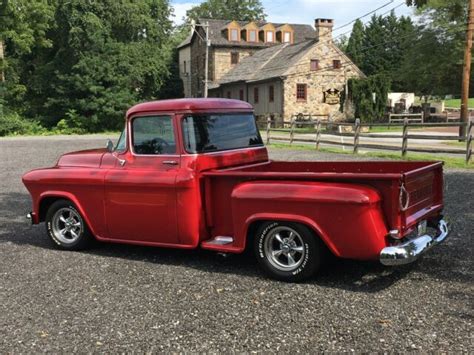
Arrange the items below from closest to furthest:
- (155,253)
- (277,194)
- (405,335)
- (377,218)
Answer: (405,335) < (377,218) < (277,194) < (155,253)

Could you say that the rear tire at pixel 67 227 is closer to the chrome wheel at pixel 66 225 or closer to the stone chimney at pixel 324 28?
the chrome wheel at pixel 66 225

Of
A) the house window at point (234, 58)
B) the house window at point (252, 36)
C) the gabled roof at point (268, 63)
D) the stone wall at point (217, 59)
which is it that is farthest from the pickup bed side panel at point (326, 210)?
the house window at point (252, 36)

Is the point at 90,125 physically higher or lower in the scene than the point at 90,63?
lower

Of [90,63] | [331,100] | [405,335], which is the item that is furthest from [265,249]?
[331,100]

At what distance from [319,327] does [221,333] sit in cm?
74

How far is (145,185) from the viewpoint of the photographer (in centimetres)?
596

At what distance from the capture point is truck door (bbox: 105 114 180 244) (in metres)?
5.88

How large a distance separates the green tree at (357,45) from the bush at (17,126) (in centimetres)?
5822

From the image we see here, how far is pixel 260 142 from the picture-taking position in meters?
7.00

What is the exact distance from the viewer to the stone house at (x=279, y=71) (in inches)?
1897

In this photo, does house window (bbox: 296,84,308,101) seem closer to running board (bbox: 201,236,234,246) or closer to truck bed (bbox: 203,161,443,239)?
truck bed (bbox: 203,161,443,239)

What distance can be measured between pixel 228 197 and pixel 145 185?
0.95m

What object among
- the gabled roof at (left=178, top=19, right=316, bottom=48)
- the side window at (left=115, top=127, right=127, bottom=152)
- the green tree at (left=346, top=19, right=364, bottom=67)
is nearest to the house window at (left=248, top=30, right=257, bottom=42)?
the gabled roof at (left=178, top=19, right=316, bottom=48)

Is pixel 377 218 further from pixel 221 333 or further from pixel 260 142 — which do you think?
pixel 260 142
